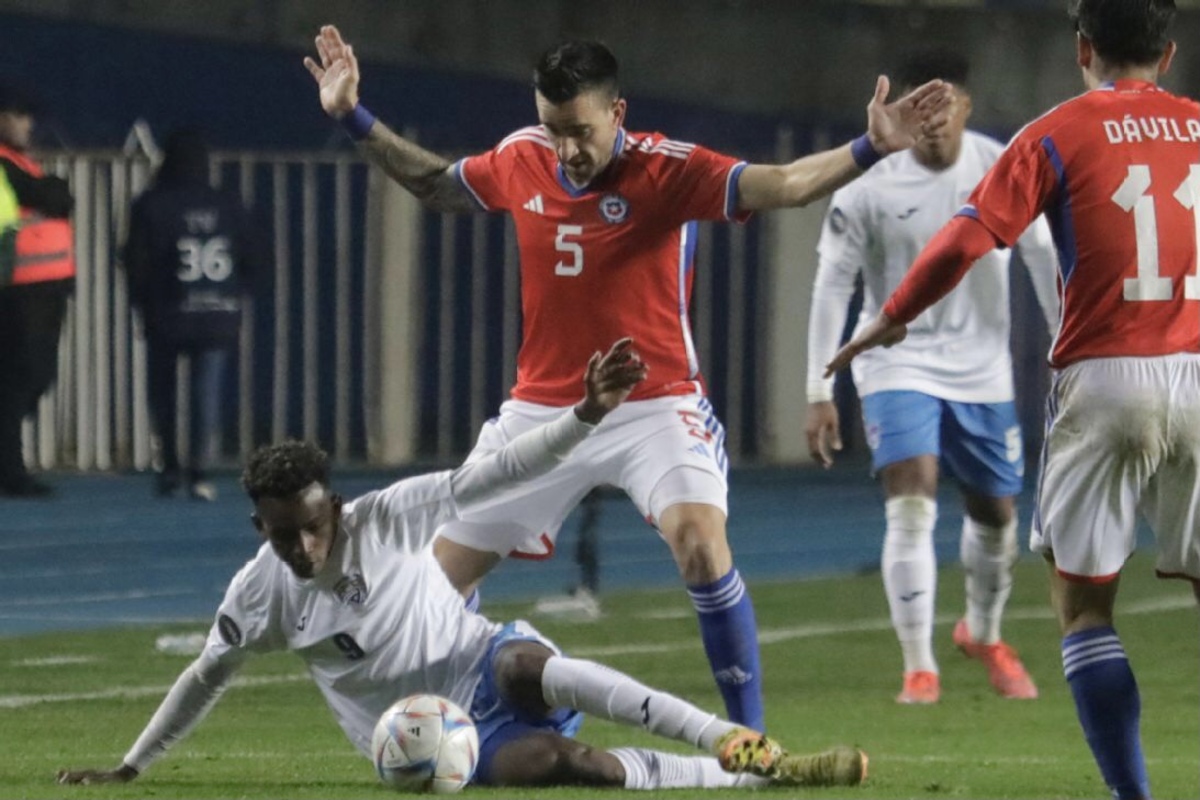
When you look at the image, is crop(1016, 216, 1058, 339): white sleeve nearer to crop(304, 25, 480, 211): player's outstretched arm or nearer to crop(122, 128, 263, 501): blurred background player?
crop(304, 25, 480, 211): player's outstretched arm

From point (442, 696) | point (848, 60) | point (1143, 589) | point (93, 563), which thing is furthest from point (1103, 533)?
point (848, 60)

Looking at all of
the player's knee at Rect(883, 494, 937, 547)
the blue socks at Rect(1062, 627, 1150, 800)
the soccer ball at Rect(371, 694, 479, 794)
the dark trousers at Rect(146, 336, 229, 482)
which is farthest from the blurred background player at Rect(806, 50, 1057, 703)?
the dark trousers at Rect(146, 336, 229, 482)

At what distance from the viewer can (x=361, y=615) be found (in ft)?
23.2

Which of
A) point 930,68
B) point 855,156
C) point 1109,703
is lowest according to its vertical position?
point 1109,703

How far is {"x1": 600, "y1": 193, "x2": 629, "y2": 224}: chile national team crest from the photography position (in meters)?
8.00

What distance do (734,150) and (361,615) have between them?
15193mm

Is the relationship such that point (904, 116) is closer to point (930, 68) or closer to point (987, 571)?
point (930, 68)

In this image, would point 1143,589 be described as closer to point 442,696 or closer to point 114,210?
point 442,696

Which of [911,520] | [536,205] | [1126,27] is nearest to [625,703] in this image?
[536,205]

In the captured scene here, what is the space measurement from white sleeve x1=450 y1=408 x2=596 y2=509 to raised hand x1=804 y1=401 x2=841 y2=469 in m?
2.05

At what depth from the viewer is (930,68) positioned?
9.55 m

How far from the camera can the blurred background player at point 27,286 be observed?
15.6m

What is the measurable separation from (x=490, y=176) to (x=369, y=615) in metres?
1.79

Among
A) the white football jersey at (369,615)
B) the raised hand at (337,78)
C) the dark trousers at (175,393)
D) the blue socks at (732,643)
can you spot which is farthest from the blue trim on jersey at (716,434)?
the dark trousers at (175,393)
